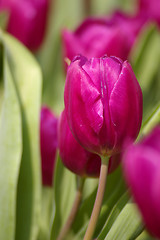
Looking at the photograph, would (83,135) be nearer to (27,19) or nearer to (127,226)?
(127,226)

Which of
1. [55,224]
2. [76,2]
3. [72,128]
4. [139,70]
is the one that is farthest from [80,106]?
[76,2]

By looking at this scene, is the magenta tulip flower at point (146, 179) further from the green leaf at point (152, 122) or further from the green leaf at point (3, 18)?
the green leaf at point (3, 18)

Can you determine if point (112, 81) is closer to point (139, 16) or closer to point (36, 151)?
point (36, 151)

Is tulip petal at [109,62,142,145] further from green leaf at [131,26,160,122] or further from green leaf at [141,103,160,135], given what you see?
green leaf at [131,26,160,122]

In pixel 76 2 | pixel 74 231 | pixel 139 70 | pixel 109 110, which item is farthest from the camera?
pixel 76 2

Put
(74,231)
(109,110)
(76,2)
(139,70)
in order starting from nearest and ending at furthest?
(109,110), (74,231), (139,70), (76,2)

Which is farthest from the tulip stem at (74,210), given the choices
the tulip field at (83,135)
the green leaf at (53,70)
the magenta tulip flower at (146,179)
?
the green leaf at (53,70)

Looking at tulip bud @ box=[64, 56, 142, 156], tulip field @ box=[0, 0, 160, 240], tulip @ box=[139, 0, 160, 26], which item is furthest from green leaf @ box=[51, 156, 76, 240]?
tulip @ box=[139, 0, 160, 26]
